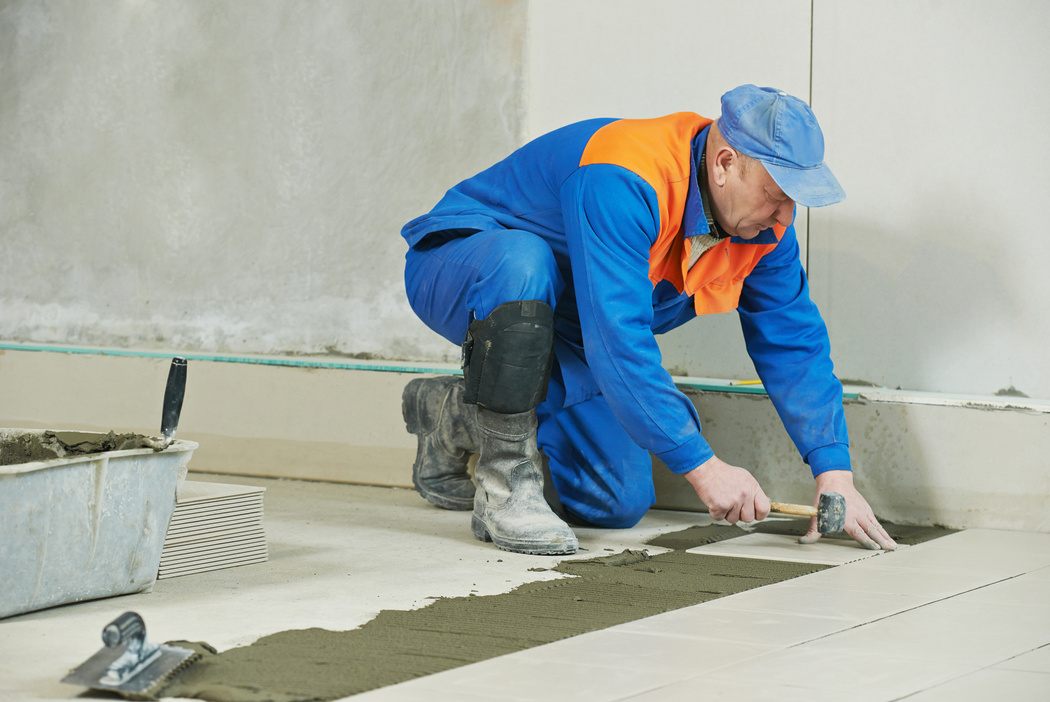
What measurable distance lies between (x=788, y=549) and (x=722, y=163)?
863 mm

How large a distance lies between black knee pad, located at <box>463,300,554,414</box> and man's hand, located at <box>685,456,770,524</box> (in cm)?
40

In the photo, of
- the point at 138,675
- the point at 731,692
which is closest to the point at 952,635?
the point at 731,692

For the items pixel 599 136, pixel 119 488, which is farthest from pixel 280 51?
pixel 119 488

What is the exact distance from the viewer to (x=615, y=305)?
89.7 inches

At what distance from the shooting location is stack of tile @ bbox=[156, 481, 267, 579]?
86.2 inches

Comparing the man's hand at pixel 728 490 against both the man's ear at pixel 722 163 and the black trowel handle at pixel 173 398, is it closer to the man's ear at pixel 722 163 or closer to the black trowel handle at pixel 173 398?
the man's ear at pixel 722 163

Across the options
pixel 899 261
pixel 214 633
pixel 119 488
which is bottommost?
pixel 214 633

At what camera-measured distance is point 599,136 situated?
8.02 feet

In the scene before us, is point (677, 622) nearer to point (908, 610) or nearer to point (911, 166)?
point (908, 610)

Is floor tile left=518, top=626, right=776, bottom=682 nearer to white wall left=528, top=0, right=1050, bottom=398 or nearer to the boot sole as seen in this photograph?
the boot sole

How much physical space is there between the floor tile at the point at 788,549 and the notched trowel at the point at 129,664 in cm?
131

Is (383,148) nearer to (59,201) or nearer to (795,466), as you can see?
(59,201)

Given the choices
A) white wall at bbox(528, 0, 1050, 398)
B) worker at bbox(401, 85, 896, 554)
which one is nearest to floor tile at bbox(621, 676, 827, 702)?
worker at bbox(401, 85, 896, 554)

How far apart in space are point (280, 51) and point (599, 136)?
1788mm
